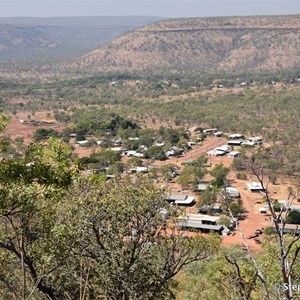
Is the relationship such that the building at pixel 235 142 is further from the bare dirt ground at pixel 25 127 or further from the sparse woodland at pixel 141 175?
the bare dirt ground at pixel 25 127

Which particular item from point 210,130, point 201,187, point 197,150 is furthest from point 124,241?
point 210,130

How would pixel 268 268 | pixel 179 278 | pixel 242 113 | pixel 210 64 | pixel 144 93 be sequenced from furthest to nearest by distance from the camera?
pixel 210 64 → pixel 144 93 → pixel 242 113 → pixel 179 278 → pixel 268 268

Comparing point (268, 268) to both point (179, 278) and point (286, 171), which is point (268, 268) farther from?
point (286, 171)

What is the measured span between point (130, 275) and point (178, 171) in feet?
158

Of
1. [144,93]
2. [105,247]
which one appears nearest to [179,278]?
[105,247]

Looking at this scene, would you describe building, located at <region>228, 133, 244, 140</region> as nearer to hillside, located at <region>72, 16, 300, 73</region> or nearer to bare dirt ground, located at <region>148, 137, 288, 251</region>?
bare dirt ground, located at <region>148, 137, 288, 251</region>

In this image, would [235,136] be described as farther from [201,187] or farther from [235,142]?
[201,187]

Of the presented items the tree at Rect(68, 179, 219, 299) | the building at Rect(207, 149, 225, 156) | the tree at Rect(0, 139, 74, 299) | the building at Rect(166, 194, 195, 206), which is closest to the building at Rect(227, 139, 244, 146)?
the building at Rect(207, 149, 225, 156)

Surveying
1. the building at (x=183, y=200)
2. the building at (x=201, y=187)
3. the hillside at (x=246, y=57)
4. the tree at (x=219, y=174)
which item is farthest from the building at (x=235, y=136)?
the hillside at (x=246, y=57)

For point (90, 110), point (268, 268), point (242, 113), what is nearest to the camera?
point (268, 268)

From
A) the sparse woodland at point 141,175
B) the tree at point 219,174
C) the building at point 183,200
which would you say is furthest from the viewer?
the tree at point 219,174

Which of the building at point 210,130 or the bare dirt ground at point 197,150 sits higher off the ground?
the bare dirt ground at point 197,150

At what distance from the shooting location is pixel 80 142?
73.2 meters

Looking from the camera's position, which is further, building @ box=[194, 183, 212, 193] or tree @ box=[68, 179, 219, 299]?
building @ box=[194, 183, 212, 193]
